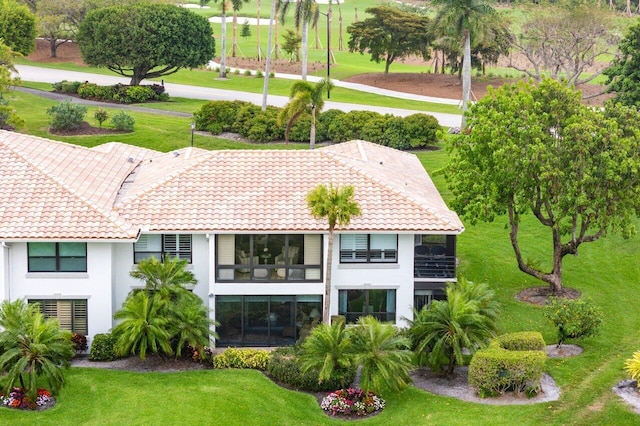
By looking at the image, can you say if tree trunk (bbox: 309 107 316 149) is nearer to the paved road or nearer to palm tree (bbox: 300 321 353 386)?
the paved road

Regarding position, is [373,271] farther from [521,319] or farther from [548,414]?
[548,414]

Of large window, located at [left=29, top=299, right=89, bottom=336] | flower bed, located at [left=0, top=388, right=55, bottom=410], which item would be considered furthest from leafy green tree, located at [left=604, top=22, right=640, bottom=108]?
flower bed, located at [left=0, top=388, right=55, bottom=410]

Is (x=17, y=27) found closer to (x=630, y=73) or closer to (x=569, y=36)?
(x=569, y=36)

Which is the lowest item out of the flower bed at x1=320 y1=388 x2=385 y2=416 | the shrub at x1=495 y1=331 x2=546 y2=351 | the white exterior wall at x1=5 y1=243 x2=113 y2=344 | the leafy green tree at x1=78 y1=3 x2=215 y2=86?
the flower bed at x1=320 y1=388 x2=385 y2=416

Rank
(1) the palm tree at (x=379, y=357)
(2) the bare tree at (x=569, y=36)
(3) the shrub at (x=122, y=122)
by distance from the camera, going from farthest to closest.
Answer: (2) the bare tree at (x=569, y=36), (3) the shrub at (x=122, y=122), (1) the palm tree at (x=379, y=357)

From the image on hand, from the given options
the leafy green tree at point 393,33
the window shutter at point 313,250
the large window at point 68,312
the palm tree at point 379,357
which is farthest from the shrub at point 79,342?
the leafy green tree at point 393,33

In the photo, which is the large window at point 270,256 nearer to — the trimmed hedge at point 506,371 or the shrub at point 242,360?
the shrub at point 242,360

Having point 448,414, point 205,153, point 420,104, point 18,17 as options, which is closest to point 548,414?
point 448,414

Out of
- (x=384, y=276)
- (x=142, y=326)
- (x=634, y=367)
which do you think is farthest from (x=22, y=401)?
(x=634, y=367)
